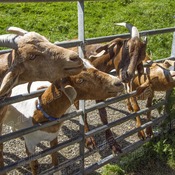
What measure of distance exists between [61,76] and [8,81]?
42cm

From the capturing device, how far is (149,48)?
9.05 meters

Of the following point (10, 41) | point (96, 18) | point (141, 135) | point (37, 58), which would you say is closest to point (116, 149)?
point (141, 135)

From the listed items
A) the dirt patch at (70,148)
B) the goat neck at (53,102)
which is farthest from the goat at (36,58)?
the dirt patch at (70,148)

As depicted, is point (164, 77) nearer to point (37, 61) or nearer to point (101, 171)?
point (101, 171)

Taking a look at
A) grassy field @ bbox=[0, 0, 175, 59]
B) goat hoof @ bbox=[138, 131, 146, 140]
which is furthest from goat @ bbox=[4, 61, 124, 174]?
grassy field @ bbox=[0, 0, 175, 59]

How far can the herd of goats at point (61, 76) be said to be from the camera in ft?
8.60

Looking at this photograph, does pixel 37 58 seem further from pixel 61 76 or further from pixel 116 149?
pixel 116 149

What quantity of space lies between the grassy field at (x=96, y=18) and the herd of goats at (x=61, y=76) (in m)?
4.52

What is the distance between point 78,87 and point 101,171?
1766 millimetres

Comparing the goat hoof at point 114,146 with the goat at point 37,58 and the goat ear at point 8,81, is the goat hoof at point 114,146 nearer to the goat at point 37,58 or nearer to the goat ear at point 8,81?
the goat at point 37,58

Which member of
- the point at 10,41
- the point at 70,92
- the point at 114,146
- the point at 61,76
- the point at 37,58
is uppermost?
the point at 10,41

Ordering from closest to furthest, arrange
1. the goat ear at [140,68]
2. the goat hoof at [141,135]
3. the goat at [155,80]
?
the goat ear at [140,68] < the goat at [155,80] < the goat hoof at [141,135]

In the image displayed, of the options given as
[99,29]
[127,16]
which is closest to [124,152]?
[99,29]

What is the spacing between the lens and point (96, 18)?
37.8ft
